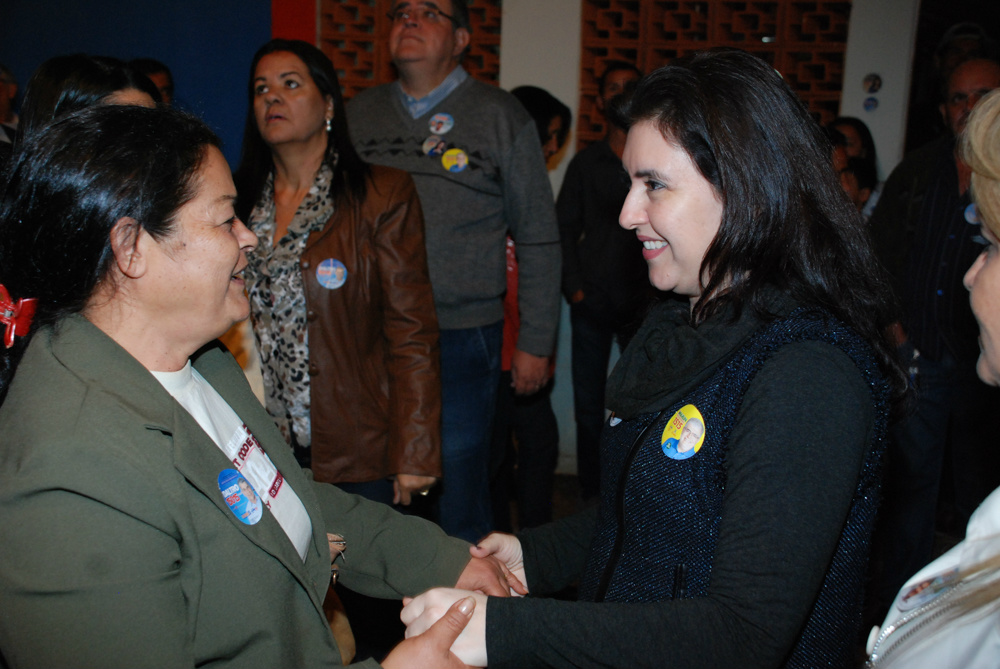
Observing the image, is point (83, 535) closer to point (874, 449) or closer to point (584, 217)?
point (874, 449)

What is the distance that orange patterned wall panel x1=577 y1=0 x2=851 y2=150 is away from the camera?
443cm

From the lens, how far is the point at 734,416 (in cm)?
122

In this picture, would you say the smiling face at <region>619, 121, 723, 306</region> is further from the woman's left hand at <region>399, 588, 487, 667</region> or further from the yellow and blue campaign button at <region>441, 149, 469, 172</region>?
the yellow and blue campaign button at <region>441, 149, 469, 172</region>

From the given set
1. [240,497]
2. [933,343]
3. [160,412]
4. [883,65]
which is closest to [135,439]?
[160,412]

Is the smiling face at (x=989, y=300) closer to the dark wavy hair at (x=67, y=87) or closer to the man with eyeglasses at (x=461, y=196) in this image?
the man with eyeglasses at (x=461, y=196)

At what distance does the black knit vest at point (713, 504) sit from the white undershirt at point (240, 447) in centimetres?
65

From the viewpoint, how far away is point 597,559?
4.91 feet

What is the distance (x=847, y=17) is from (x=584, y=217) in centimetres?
198

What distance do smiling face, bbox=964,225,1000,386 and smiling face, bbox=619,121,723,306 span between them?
431 mm

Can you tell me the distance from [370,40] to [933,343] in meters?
3.64

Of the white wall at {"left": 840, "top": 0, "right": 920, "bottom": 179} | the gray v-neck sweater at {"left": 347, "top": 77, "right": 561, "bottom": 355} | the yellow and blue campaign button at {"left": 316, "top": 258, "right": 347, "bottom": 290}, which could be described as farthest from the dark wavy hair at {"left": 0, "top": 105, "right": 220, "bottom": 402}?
the white wall at {"left": 840, "top": 0, "right": 920, "bottom": 179}

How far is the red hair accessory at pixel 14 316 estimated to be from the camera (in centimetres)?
126

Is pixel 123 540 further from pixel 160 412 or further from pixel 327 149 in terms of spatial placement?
pixel 327 149

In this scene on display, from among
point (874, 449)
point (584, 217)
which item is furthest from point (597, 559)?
point (584, 217)
